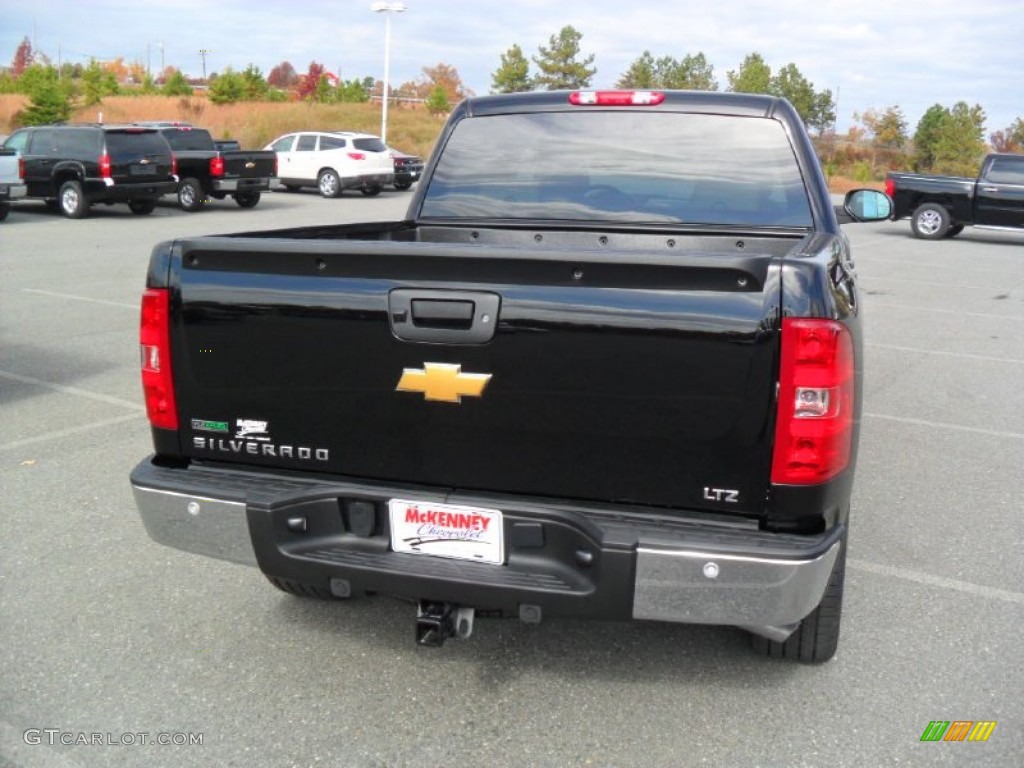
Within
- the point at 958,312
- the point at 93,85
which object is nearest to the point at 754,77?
the point at 93,85

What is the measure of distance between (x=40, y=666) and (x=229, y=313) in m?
1.42

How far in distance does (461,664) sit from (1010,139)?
269 ft

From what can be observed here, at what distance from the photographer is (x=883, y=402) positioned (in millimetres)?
7496

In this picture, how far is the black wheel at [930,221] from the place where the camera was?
2206cm

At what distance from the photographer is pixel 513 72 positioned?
6234 cm

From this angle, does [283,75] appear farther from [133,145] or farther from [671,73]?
[133,145]

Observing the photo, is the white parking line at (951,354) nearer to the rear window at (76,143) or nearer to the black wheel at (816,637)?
the black wheel at (816,637)

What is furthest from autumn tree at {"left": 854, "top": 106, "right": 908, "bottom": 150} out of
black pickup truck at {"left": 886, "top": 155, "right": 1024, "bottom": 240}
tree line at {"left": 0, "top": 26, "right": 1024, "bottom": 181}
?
black pickup truck at {"left": 886, "top": 155, "right": 1024, "bottom": 240}

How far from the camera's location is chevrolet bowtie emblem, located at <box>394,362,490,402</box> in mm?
2906

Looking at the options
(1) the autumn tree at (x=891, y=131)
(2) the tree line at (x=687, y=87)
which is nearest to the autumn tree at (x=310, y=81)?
(2) the tree line at (x=687, y=87)

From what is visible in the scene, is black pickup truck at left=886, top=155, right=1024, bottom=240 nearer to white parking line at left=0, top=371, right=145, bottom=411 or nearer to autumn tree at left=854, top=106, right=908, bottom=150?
white parking line at left=0, top=371, right=145, bottom=411

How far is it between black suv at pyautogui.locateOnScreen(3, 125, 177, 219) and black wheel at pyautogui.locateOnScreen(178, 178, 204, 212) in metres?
1.66

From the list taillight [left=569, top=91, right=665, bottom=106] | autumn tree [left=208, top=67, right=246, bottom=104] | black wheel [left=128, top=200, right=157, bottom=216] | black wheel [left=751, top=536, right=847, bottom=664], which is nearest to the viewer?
black wheel [left=751, top=536, right=847, bottom=664]

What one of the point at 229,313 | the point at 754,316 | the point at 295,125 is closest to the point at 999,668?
the point at 754,316
